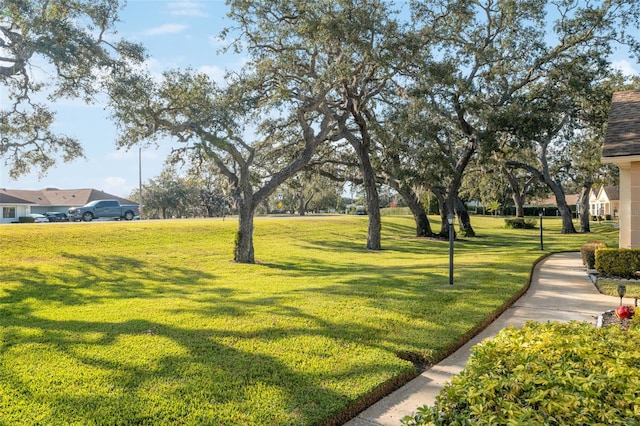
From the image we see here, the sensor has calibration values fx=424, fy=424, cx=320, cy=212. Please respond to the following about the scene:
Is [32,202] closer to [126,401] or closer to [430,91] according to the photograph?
[430,91]

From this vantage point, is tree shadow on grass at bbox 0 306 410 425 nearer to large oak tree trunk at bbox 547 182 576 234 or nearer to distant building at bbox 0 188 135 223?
large oak tree trunk at bbox 547 182 576 234

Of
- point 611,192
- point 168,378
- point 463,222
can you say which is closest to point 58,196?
point 463,222

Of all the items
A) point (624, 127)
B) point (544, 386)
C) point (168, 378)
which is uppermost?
point (624, 127)

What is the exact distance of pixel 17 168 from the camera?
14172mm

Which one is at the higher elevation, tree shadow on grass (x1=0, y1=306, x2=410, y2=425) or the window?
the window

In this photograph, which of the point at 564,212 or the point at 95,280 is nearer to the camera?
the point at 95,280

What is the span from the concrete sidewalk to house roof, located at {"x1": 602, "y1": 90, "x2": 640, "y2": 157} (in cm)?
336

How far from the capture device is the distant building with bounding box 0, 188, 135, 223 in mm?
41688

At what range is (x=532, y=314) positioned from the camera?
7.03 metres

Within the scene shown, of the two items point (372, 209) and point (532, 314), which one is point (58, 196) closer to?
point (372, 209)

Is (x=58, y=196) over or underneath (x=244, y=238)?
over

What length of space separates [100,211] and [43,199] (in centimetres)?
2776

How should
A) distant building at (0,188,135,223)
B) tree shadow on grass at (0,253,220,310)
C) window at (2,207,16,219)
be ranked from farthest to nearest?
distant building at (0,188,135,223) < window at (2,207,16,219) < tree shadow on grass at (0,253,220,310)

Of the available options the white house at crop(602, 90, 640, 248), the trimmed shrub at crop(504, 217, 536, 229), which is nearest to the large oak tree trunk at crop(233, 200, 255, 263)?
the white house at crop(602, 90, 640, 248)
